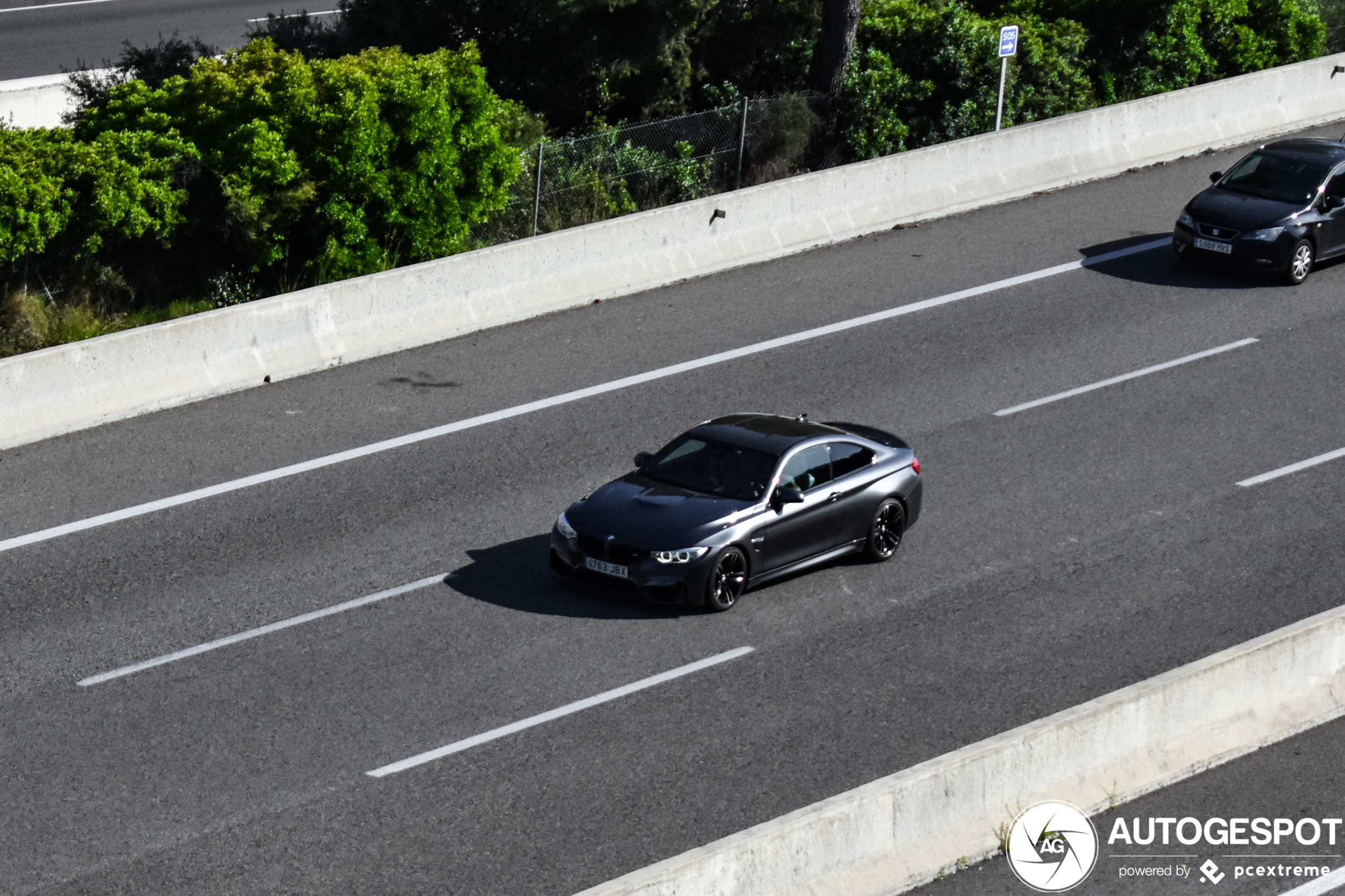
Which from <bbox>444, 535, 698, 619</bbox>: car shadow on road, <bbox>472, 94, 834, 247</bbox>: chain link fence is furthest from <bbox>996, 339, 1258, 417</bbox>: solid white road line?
<bbox>472, 94, 834, 247</bbox>: chain link fence

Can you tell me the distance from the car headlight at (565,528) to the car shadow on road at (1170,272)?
10.2 m

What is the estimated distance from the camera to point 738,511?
13734 millimetres

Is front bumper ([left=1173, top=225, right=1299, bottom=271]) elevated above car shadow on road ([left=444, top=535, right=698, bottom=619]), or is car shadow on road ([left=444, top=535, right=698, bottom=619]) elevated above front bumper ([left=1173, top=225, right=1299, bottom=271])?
front bumper ([left=1173, top=225, right=1299, bottom=271])

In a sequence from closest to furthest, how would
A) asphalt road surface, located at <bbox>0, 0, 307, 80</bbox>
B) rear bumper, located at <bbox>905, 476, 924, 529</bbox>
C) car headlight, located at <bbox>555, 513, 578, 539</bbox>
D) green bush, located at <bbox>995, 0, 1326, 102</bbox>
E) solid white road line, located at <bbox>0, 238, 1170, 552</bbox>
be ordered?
car headlight, located at <bbox>555, 513, 578, 539</bbox>
rear bumper, located at <bbox>905, 476, 924, 529</bbox>
solid white road line, located at <bbox>0, 238, 1170, 552</bbox>
green bush, located at <bbox>995, 0, 1326, 102</bbox>
asphalt road surface, located at <bbox>0, 0, 307, 80</bbox>

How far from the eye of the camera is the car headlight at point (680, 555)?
1333 centimetres

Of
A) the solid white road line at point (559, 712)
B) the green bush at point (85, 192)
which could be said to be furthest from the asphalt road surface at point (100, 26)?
the solid white road line at point (559, 712)

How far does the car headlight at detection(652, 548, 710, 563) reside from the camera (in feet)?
43.7

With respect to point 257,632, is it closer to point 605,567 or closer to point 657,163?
point 605,567

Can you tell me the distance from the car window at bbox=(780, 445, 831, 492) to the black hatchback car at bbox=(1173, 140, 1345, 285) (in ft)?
30.2

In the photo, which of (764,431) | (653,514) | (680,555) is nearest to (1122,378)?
(764,431)

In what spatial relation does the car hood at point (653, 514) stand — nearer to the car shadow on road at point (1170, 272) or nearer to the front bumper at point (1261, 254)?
the car shadow on road at point (1170, 272)

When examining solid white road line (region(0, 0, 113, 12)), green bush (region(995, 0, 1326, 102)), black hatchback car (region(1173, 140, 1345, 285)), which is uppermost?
solid white road line (region(0, 0, 113, 12))

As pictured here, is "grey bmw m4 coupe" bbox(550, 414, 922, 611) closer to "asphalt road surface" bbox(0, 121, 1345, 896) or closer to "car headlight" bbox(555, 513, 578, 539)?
"car headlight" bbox(555, 513, 578, 539)

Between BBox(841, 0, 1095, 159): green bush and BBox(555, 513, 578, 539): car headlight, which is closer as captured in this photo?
BBox(555, 513, 578, 539): car headlight
